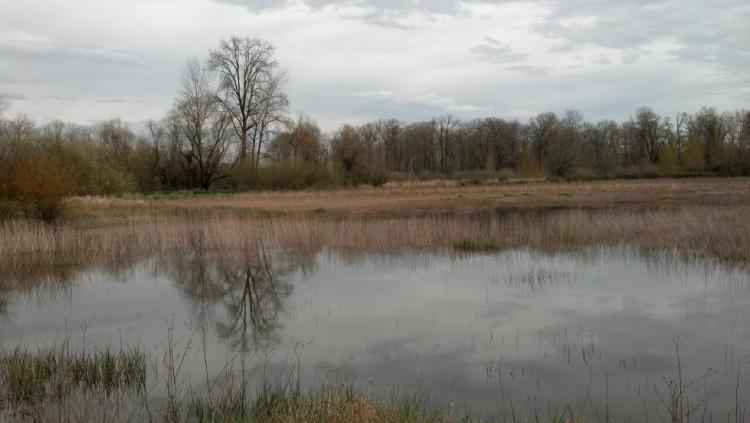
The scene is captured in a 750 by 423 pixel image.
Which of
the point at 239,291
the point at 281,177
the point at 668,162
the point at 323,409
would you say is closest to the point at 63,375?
the point at 323,409

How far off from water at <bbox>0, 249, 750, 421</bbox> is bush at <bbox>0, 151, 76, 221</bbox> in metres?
6.92

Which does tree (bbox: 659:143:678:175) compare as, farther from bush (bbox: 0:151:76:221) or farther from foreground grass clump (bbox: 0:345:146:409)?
foreground grass clump (bbox: 0:345:146:409)

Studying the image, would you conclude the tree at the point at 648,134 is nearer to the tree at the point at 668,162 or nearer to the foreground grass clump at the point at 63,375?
the tree at the point at 668,162

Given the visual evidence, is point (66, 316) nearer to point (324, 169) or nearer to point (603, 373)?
point (603, 373)

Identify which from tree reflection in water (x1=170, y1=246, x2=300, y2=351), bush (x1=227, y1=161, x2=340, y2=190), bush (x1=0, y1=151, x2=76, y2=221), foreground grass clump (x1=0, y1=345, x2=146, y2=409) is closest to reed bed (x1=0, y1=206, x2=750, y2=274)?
bush (x1=0, y1=151, x2=76, y2=221)

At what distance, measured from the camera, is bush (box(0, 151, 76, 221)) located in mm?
18484

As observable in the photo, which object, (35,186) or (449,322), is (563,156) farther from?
(449,322)

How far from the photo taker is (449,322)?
820cm

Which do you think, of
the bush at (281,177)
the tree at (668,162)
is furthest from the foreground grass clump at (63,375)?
the tree at (668,162)

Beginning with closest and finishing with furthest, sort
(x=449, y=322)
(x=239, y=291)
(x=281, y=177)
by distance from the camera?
(x=449, y=322), (x=239, y=291), (x=281, y=177)

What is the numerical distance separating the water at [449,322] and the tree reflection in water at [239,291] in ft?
0.14

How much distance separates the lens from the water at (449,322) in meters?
5.75

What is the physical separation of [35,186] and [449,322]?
51.4 ft

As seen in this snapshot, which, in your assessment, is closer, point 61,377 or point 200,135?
point 61,377
